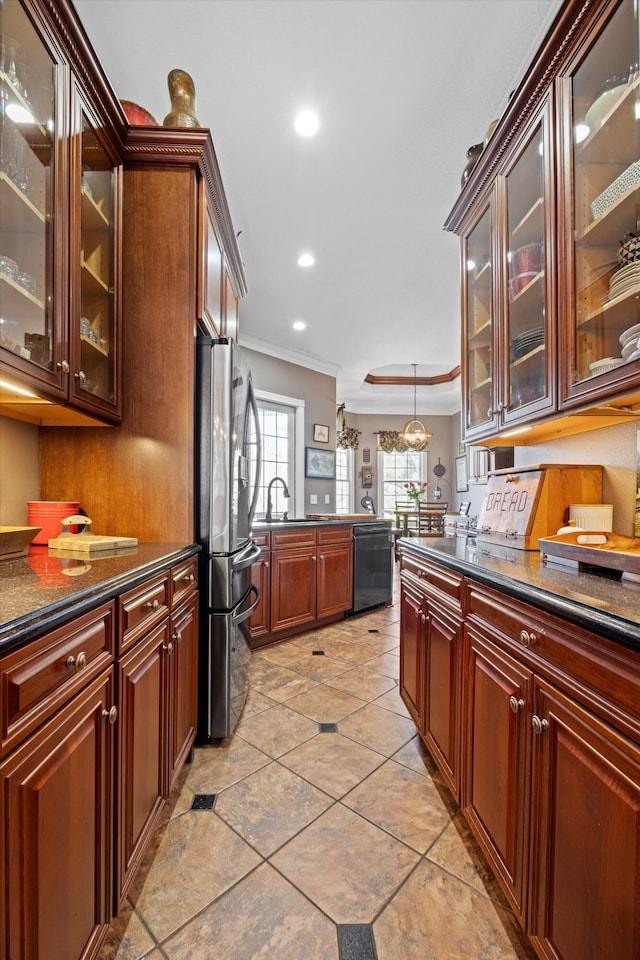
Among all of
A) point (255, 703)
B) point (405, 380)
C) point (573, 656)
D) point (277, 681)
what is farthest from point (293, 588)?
point (405, 380)

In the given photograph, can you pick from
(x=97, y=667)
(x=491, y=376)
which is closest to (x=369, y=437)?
(x=491, y=376)

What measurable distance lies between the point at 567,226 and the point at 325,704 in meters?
2.38

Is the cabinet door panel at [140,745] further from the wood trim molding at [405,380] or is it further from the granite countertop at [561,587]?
the wood trim molding at [405,380]

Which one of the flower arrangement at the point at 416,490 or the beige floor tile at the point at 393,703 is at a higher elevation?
the flower arrangement at the point at 416,490

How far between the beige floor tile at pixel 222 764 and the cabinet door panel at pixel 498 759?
2.94 ft

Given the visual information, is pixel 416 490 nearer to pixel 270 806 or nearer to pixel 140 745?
pixel 270 806

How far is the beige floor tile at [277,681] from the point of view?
8.21 feet

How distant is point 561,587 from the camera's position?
104 cm

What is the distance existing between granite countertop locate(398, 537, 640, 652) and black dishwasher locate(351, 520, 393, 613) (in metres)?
2.32

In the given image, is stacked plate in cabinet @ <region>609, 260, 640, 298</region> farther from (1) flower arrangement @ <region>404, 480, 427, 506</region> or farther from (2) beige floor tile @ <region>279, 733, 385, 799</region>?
(1) flower arrangement @ <region>404, 480, 427, 506</region>

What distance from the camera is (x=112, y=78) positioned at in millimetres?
2014

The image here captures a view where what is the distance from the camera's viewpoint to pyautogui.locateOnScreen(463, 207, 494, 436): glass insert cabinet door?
2113mm

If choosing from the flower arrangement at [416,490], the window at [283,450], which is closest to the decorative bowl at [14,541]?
the window at [283,450]

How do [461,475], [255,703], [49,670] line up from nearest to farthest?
1. [49,670]
2. [255,703]
3. [461,475]
